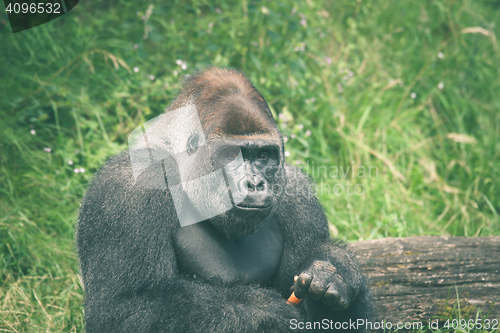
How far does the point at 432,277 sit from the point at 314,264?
129 cm

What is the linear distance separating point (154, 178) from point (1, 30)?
14.7ft

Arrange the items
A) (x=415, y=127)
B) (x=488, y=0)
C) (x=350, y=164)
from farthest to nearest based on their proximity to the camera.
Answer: (x=488, y=0) → (x=415, y=127) → (x=350, y=164)

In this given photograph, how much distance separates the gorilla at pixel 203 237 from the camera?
285 centimetres

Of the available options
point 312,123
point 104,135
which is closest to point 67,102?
point 104,135

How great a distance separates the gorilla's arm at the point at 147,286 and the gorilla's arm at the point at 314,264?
8.5 inches

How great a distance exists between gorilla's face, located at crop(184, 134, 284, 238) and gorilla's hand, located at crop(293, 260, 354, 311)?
42 centimetres

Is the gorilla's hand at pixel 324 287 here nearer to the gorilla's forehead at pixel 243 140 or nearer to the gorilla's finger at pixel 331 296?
the gorilla's finger at pixel 331 296

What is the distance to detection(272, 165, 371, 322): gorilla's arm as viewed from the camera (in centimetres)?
300

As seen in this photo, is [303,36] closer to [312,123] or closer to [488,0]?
[312,123]

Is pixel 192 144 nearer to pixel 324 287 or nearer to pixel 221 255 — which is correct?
pixel 221 255

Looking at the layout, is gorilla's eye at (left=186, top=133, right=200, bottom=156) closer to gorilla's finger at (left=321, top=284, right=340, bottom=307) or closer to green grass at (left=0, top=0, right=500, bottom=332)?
gorilla's finger at (left=321, top=284, right=340, bottom=307)

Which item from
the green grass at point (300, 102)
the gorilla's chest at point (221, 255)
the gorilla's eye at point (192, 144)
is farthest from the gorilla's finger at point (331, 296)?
the green grass at point (300, 102)

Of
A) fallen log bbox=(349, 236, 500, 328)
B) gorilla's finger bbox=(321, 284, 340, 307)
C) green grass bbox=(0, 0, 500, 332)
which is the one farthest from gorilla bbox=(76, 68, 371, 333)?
green grass bbox=(0, 0, 500, 332)

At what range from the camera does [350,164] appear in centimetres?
619
